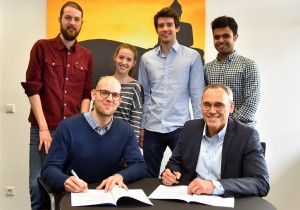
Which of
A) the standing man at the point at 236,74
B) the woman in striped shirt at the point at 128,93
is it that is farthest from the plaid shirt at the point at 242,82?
the woman in striped shirt at the point at 128,93

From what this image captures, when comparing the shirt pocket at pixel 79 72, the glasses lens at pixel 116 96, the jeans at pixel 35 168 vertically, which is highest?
the shirt pocket at pixel 79 72

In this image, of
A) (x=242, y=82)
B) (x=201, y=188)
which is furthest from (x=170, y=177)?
(x=242, y=82)

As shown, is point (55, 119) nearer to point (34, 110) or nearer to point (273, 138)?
point (34, 110)

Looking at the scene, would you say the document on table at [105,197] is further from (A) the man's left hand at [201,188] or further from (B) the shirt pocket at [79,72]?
(B) the shirt pocket at [79,72]

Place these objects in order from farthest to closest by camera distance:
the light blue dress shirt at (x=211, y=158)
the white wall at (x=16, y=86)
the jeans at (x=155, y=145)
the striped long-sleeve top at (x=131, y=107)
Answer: the white wall at (x=16, y=86)
the jeans at (x=155, y=145)
the striped long-sleeve top at (x=131, y=107)
the light blue dress shirt at (x=211, y=158)

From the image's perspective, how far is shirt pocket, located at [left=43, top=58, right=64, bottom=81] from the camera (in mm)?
2676

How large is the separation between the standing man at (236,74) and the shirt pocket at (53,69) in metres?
1.18

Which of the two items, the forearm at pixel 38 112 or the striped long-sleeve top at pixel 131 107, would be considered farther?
the striped long-sleeve top at pixel 131 107

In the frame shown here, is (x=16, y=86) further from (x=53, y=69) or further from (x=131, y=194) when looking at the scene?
(x=131, y=194)

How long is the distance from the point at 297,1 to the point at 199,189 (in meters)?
2.81

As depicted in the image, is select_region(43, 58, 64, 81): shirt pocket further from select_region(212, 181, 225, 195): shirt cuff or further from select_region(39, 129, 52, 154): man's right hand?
select_region(212, 181, 225, 195): shirt cuff

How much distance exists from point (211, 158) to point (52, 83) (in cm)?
137

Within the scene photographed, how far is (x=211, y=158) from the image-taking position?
2.00m

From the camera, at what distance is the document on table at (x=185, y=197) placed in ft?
5.11
